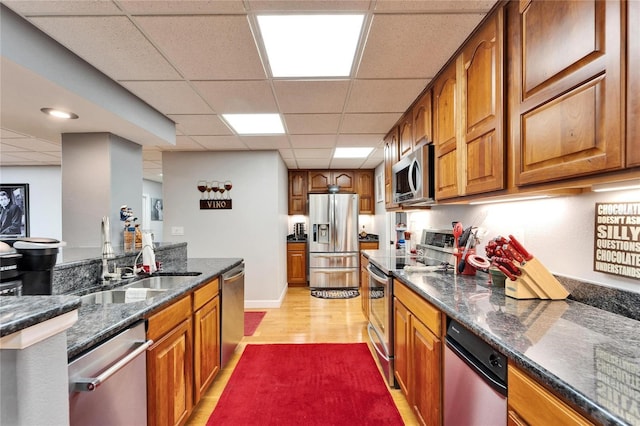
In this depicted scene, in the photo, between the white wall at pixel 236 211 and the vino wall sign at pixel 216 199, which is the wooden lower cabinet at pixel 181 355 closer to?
the white wall at pixel 236 211

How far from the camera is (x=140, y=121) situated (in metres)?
2.38

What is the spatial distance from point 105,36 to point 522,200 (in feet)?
7.98

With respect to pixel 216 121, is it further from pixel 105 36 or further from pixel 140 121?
pixel 105 36

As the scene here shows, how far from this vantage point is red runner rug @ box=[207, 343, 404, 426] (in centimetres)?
183

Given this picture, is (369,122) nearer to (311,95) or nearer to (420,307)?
(311,95)

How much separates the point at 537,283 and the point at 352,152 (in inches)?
126

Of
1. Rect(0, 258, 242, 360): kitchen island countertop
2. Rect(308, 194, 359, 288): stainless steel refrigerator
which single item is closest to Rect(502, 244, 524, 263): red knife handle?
Rect(0, 258, 242, 360): kitchen island countertop

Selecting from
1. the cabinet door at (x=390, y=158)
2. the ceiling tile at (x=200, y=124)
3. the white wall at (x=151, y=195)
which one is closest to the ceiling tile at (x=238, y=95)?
the ceiling tile at (x=200, y=124)

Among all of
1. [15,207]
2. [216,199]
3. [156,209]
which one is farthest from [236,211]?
[15,207]

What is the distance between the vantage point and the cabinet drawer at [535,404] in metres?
0.68

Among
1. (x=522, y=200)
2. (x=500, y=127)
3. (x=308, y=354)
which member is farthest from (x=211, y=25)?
(x=308, y=354)

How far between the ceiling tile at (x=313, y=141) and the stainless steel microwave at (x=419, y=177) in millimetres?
1128

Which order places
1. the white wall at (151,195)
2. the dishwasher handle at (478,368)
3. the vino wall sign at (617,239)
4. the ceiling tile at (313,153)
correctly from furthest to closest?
1. the white wall at (151,195)
2. the ceiling tile at (313,153)
3. the vino wall sign at (617,239)
4. the dishwasher handle at (478,368)

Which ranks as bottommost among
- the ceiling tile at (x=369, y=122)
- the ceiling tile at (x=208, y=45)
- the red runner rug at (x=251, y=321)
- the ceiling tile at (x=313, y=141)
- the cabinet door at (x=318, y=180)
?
the red runner rug at (x=251, y=321)
